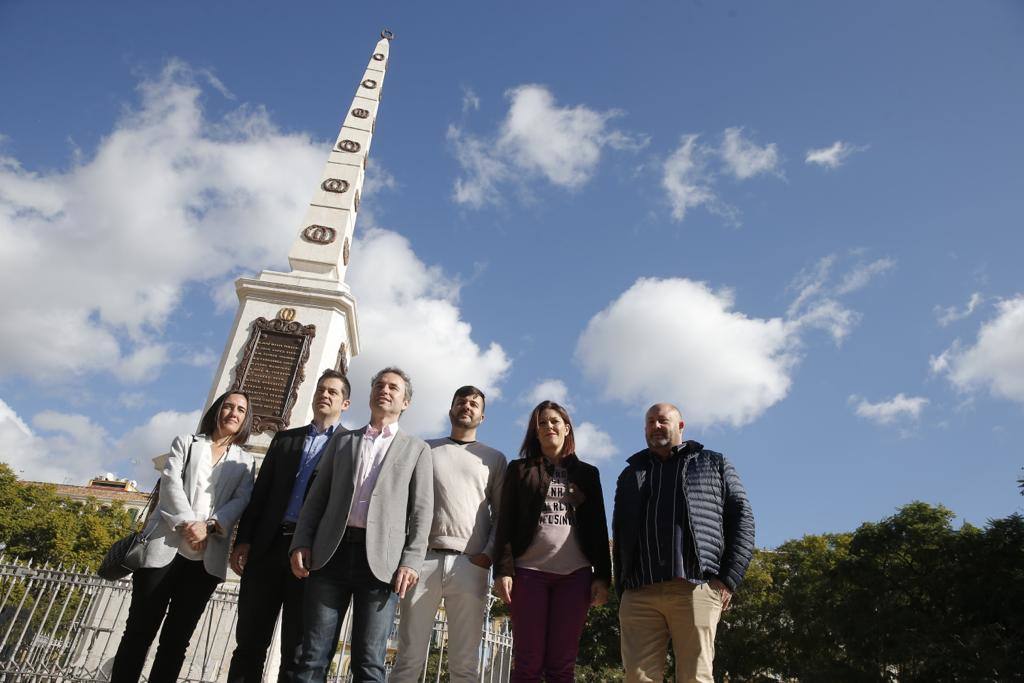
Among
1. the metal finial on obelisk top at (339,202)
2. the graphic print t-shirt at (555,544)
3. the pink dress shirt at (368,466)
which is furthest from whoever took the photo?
the metal finial on obelisk top at (339,202)

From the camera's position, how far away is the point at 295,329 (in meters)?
9.46

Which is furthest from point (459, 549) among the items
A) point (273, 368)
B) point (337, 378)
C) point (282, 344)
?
point (282, 344)

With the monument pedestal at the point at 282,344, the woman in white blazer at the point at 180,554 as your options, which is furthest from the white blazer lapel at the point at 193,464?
the monument pedestal at the point at 282,344

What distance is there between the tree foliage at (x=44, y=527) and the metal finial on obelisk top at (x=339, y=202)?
22.9 meters

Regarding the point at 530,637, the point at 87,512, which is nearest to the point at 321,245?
the point at 530,637

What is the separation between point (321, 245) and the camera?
11180 millimetres

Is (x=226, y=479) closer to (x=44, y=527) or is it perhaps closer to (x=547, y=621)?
(x=547, y=621)

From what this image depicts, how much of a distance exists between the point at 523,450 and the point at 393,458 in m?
0.96

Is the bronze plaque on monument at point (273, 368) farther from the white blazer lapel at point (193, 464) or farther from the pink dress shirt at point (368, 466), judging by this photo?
the pink dress shirt at point (368, 466)

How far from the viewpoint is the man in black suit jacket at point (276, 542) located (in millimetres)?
3580

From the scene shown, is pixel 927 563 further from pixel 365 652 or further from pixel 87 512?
pixel 87 512

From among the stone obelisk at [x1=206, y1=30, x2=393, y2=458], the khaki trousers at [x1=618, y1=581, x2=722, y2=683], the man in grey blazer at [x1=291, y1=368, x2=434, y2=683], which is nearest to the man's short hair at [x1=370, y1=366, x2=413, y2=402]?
the man in grey blazer at [x1=291, y1=368, x2=434, y2=683]

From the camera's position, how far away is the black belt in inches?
139

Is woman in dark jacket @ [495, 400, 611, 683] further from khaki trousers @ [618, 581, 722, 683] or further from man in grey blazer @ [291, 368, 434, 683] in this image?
man in grey blazer @ [291, 368, 434, 683]
